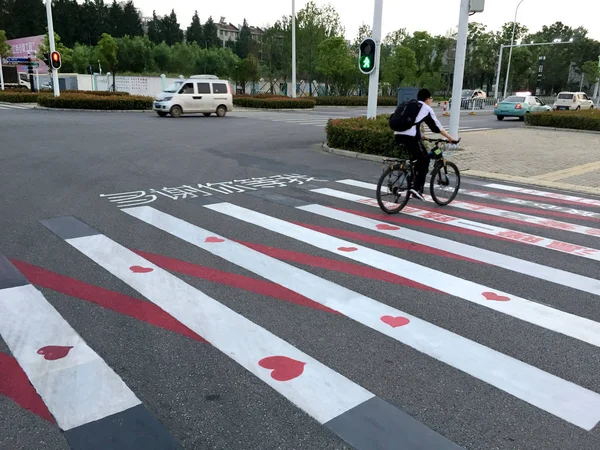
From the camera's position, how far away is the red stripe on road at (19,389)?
2936 mm

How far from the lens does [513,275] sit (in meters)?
5.16

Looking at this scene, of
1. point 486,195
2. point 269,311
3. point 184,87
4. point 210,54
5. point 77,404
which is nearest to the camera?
point 77,404

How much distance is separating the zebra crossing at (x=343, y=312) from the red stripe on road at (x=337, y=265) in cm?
2

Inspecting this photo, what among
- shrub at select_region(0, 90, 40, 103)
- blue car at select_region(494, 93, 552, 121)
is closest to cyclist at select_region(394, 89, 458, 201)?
blue car at select_region(494, 93, 552, 121)

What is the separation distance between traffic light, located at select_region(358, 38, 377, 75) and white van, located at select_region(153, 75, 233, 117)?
1459cm

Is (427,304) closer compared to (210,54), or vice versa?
(427,304)

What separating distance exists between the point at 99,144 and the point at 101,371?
12.6 m

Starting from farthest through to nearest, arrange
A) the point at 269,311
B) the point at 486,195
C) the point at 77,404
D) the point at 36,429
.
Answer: the point at 486,195 < the point at 269,311 < the point at 77,404 < the point at 36,429

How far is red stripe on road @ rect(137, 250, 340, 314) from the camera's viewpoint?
446 cm

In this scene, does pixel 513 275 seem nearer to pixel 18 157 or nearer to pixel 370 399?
pixel 370 399

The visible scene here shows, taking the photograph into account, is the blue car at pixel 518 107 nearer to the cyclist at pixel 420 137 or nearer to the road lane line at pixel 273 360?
the cyclist at pixel 420 137

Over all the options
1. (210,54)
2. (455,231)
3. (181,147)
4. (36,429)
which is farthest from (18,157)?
(210,54)

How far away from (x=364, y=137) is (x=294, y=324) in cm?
1000

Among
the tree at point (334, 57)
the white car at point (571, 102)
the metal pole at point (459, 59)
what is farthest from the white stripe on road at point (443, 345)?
the tree at point (334, 57)
